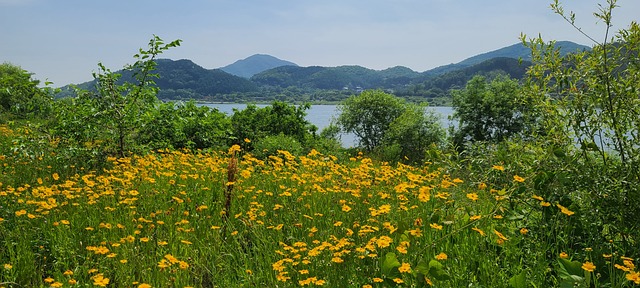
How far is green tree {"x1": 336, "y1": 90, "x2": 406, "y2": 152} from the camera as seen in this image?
1961 centimetres

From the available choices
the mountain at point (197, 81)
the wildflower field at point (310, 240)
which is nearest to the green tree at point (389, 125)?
the wildflower field at point (310, 240)

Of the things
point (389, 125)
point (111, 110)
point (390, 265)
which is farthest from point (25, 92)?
point (389, 125)

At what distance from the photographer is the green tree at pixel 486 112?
59.4ft

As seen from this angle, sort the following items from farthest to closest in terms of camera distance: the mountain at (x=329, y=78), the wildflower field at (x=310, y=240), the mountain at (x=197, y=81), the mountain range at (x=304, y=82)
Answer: the mountain at (x=329, y=78) → the mountain at (x=197, y=81) → the mountain range at (x=304, y=82) → the wildflower field at (x=310, y=240)

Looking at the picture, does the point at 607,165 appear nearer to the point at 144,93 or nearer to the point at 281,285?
the point at 281,285

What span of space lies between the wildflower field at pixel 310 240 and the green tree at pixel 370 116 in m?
14.3

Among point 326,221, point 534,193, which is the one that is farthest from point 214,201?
point 534,193

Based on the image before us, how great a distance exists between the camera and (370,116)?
1981cm

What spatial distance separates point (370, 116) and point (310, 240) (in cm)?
1637

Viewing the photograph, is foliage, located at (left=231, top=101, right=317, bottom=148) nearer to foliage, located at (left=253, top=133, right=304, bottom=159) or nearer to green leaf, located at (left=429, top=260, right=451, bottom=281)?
foliage, located at (left=253, top=133, right=304, bottom=159)

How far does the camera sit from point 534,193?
10.2 feet

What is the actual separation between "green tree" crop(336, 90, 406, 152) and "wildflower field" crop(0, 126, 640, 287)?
14288mm

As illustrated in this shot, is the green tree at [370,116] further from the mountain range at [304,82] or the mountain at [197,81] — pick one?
the mountain at [197,81]

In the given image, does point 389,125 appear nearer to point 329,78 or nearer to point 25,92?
point 25,92
